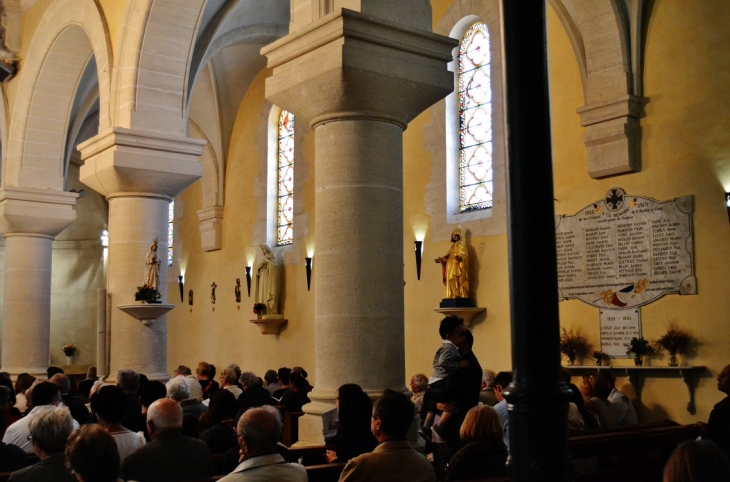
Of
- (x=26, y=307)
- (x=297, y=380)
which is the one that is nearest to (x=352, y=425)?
(x=297, y=380)

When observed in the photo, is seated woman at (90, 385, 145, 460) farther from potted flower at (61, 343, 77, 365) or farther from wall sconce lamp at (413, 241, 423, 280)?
potted flower at (61, 343, 77, 365)

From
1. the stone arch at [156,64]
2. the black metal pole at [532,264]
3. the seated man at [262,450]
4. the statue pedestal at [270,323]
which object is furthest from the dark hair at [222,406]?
the statue pedestal at [270,323]

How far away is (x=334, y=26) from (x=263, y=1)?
8882mm

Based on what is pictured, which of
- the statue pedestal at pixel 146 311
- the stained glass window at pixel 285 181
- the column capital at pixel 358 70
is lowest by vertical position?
the statue pedestal at pixel 146 311

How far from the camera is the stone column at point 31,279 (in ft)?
42.8

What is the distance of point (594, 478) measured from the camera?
4.85m

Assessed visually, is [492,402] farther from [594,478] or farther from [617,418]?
[594,478]

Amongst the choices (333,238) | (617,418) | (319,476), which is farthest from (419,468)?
(617,418)

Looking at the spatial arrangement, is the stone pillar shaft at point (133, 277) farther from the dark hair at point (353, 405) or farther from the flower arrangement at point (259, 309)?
the dark hair at point (353, 405)

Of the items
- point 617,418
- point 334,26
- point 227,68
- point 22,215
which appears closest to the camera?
point 334,26

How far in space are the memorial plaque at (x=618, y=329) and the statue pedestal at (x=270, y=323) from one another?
6.70 metres

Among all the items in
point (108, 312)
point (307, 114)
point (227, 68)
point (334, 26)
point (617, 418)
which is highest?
point (227, 68)

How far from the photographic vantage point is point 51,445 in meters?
3.71

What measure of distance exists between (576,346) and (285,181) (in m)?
7.62
